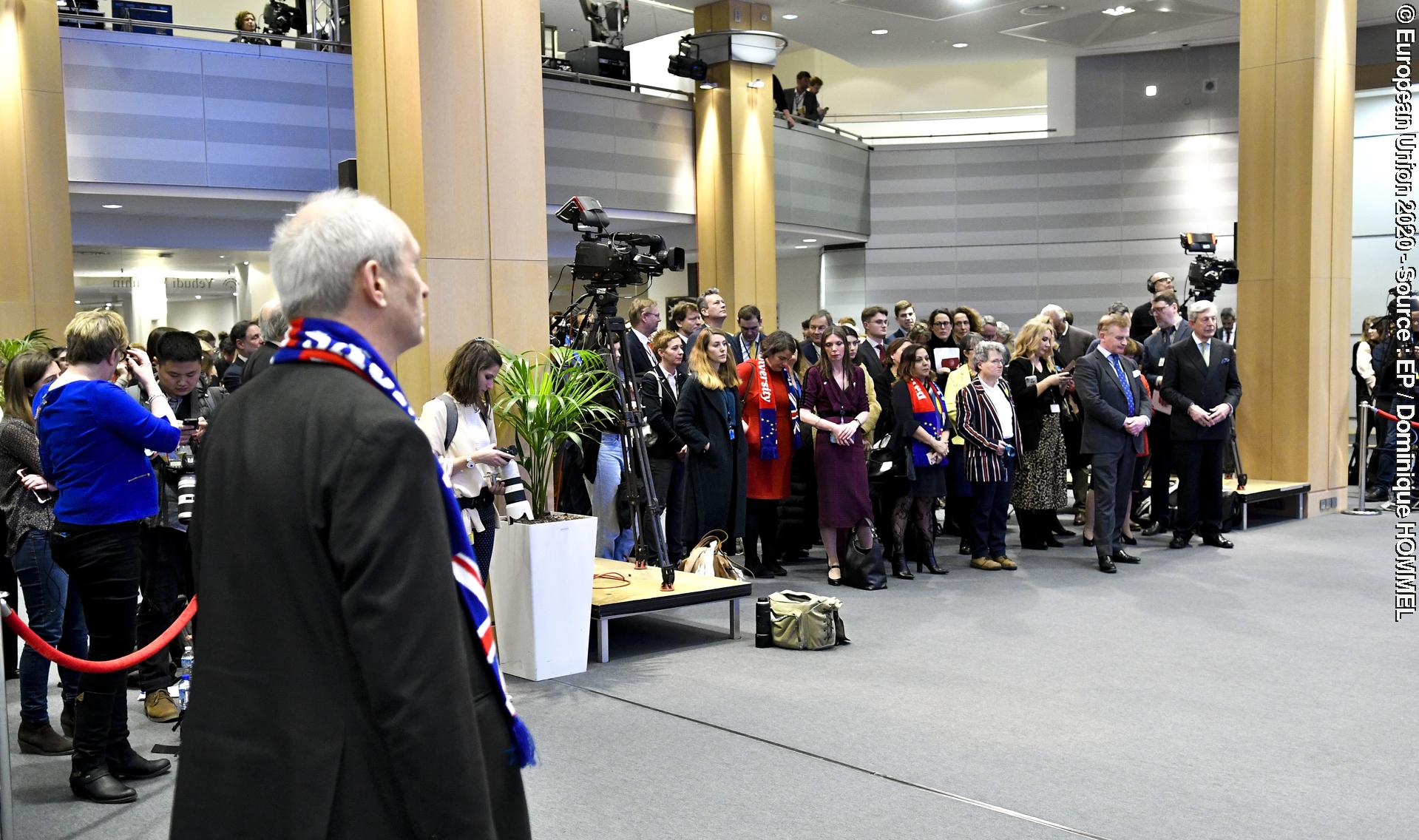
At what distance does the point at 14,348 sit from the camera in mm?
7309

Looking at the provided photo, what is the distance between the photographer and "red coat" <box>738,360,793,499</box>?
7.57 meters

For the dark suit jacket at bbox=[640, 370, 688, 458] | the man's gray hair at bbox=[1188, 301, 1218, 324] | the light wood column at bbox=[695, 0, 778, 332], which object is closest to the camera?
the dark suit jacket at bbox=[640, 370, 688, 458]

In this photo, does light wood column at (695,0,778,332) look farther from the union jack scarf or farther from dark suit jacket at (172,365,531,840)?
dark suit jacket at (172,365,531,840)

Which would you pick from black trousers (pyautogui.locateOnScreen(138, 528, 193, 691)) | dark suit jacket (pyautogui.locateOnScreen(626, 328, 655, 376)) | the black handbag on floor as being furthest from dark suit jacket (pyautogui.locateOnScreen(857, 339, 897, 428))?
black trousers (pyautogui.locateOnScreen(138, 528, 193, 691))

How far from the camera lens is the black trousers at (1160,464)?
8758 millimetres

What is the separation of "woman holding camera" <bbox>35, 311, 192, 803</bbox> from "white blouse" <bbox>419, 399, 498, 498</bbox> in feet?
4.15

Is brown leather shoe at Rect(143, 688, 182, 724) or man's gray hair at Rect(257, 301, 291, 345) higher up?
man's gray hair at Rect(257, 301, 291, 345)

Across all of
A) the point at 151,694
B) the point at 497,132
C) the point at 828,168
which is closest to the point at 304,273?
the point at 151,694

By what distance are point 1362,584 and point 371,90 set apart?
6.38 metres

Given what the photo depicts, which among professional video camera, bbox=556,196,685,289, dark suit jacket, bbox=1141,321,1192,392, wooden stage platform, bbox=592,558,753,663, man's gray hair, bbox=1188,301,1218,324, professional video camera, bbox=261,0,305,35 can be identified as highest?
professional video camera, bbox=261,0,305,35

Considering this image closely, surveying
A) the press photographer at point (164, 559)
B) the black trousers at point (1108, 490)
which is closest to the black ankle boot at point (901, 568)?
the black trousers at point (1108, 490)

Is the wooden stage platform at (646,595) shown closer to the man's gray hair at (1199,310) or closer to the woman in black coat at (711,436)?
the woman in black coat at (711,436)

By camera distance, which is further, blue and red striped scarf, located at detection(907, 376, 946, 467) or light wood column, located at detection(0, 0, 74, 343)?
light wood column, located at detection(0, 0, 74, 343)

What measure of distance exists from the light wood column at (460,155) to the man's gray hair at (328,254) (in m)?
4.36
